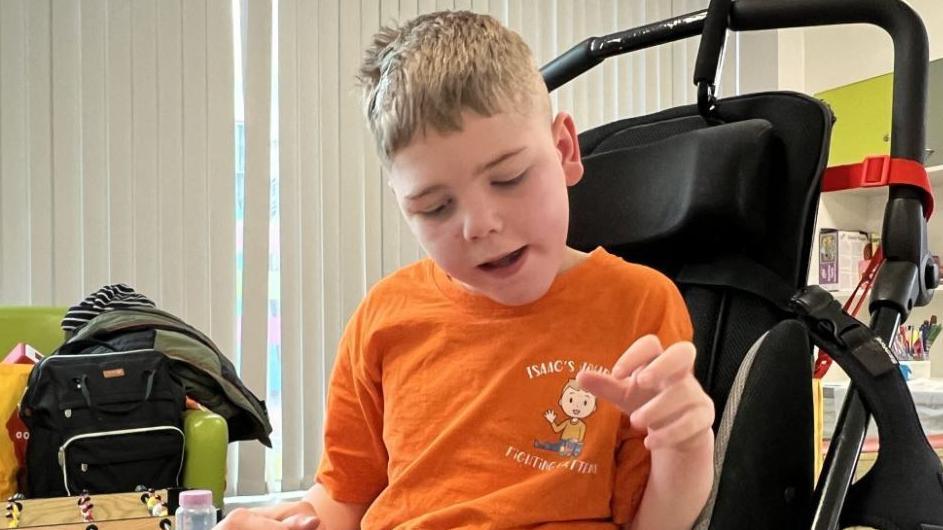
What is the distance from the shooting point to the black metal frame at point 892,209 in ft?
3.16

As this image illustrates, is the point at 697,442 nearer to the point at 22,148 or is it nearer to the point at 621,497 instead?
the point at 621,497

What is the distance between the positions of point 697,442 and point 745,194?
0.47 metres

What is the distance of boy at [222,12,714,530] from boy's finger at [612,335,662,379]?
3.5 inches

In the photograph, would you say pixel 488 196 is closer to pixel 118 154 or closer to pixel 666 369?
pixel 666 369

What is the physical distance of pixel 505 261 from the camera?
0.88 m

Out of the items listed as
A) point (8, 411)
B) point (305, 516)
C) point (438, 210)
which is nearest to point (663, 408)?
point (438, 210)

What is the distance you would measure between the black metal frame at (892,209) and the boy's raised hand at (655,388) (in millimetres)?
345

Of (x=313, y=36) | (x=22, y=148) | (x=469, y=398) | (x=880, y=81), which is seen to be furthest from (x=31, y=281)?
(x=880, y=81)

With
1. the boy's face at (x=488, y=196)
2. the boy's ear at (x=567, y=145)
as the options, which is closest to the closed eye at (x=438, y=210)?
the boy's face at (x=488, y=196)

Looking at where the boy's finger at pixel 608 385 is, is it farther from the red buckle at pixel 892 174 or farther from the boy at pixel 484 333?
the red buckle at pixel 892 174

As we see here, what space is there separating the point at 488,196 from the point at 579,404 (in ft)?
0.81

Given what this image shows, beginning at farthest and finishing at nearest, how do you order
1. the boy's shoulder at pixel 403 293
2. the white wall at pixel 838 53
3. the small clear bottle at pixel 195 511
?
1. the white wall at pixel 838 53
2. the small clear bottle at pixel 195 511
3. the boy's shoulder at pixel 403 293

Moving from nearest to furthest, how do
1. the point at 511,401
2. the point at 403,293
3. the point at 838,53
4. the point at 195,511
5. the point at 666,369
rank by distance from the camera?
the point at 666,369, the point at 511,401, the point at 403,293, the point at 195,511, the point at 838,53

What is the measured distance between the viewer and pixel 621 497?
909 millimetres
